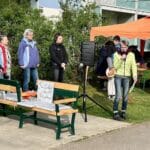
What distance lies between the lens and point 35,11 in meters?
15.8

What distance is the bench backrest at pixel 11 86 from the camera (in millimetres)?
10219

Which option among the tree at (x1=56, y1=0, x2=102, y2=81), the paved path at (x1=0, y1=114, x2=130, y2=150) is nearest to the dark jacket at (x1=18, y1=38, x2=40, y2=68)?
the paved path at (x1=0, y1=114, x2=130, y2=150)

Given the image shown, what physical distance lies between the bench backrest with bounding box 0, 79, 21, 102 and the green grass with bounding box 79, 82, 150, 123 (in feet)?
8.45

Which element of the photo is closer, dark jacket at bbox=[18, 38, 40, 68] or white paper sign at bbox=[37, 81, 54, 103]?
white paper sign at bbox=[37, 81, 54, 103]

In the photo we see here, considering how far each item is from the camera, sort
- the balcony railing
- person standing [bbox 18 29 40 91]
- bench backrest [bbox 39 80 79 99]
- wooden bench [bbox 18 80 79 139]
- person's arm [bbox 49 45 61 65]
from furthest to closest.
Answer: the balcony railing → person's arm [bbox 49 45 61 65] → person standing [bbox 18 29 40 91] → bench backrest [bbox 39 80 79 99] → wooden bench [bbox 18 80 79 139]

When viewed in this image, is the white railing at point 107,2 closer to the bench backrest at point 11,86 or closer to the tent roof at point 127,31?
the tent roof at point 127,31

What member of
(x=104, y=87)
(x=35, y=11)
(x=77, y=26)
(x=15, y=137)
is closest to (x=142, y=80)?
(x=104, y=87)

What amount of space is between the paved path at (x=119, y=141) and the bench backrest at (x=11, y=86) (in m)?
1.74

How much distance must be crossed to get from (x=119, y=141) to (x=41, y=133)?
4.90 feet

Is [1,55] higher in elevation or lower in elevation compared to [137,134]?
higher

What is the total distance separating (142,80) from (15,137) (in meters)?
8.82

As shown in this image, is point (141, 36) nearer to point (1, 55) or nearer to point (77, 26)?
point (77, 26)

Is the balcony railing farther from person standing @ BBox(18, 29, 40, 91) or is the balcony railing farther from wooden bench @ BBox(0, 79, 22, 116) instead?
wooden bench @ BBox(0, 79, 22, 116)

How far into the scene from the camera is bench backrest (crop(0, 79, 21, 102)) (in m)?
10.2
